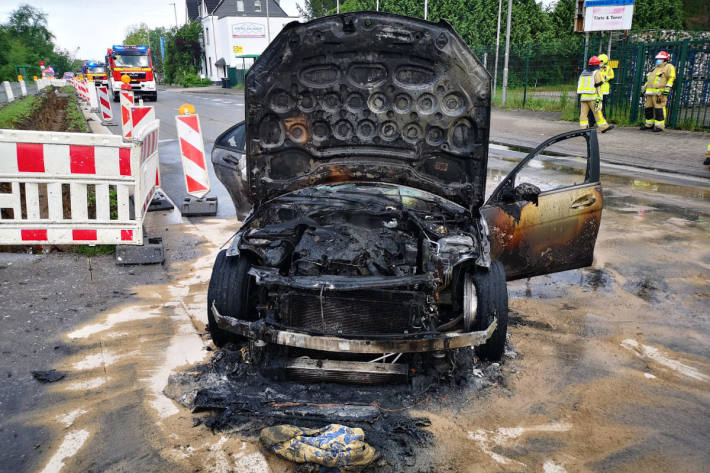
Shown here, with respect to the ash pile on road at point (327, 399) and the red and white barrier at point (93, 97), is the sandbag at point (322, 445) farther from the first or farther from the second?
the red and white barrier at point (93, 97)

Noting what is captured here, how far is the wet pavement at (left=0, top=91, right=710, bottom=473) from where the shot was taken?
3.12 m

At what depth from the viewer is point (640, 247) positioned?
6.67 m

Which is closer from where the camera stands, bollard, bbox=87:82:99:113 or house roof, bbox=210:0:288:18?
bollard, bbox=87:82:99:113

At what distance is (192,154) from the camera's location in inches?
328

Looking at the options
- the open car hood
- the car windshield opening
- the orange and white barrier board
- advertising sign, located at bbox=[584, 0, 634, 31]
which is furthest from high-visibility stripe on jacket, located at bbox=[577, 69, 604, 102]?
the car windshield opening

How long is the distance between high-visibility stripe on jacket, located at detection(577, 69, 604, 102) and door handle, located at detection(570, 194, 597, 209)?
1135cm

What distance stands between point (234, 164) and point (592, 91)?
38.6 ft

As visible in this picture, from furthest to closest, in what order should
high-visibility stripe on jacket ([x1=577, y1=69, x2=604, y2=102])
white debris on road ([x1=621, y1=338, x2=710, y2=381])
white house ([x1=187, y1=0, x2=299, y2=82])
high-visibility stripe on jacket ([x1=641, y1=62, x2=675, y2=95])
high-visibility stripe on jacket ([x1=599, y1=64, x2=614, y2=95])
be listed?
white house ([x1=187, y1=0, x2=299, y2=82]) < high-visibility stripe on jacket ([x1=599, y1=64, x2=614, y2=95]) < high-visibility stripe on jacket ([x1=641, y1=62, x2=675, y2=95]) < high-visibility stripe on jacket ([x1=577, y1=69, x2=604, y2=102]) < white debris on road ([x1=621, y1=338, x2=710, y2=381])

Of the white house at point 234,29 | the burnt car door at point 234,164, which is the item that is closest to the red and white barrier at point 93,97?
the burnt car door at point 234,164

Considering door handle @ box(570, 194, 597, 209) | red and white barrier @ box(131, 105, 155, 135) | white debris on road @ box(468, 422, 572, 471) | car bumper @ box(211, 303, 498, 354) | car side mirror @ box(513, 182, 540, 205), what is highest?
red and white barrier @ box(131, 105, 155, 135)

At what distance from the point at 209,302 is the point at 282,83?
5.67 feet

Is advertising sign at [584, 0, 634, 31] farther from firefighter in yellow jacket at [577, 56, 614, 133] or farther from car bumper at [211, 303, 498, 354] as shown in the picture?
car bumper at [211, 303, 498, 354]

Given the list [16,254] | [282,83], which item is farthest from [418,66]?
Answer: [16,254]

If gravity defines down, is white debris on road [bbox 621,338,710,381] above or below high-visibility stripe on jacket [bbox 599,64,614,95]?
below
